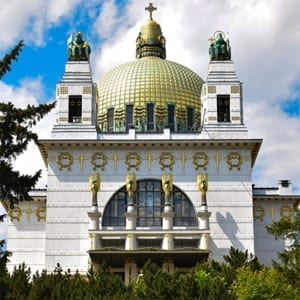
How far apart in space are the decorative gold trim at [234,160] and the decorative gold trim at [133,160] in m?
5.75

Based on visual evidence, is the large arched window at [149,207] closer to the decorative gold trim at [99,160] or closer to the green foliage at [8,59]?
the decorative gold trim at [99,160]

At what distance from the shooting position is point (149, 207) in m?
53.1

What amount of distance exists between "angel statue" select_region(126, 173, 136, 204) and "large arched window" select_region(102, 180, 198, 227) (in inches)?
27.8

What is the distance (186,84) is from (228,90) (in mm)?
7898

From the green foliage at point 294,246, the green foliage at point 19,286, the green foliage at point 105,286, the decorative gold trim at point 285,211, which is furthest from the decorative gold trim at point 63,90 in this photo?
the green foliage at point 294,246

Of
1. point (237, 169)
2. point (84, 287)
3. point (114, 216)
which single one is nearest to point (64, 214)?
point (114, 216)

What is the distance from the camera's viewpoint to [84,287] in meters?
37.9

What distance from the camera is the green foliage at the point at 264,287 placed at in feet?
120

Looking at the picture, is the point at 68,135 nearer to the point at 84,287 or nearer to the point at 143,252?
the point at 143,252

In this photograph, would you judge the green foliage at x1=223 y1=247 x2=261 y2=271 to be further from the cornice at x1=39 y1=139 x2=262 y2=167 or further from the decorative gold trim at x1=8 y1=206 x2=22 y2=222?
the decorative gold trim at x1=8 y1=206 x2=22 y2=222

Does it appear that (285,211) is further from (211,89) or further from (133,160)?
(133,160)

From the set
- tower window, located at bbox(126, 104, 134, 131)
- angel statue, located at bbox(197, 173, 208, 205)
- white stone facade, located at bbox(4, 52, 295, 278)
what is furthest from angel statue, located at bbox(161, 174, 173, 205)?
tower window, located at bbox(126, 104, 134, 131)

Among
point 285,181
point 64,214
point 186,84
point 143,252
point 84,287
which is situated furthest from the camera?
point 186,84

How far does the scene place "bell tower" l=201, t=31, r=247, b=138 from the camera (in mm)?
54406
